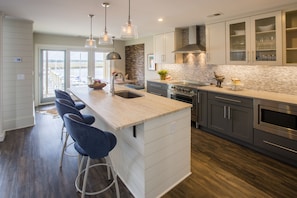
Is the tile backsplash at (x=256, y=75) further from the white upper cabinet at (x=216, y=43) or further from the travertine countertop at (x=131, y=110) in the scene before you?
the travertine countertop at (x=131, y=110)

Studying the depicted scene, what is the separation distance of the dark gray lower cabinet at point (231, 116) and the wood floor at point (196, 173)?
0.89 feet

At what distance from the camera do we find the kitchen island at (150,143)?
2049mm

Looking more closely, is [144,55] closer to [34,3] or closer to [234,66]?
[234,66]

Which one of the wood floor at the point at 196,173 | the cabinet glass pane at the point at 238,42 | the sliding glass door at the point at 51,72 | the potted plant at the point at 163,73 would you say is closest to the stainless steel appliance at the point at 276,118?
the wood floor at the point at 196,173

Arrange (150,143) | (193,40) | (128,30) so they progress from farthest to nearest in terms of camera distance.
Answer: (193,40), (128,30), (150,143)

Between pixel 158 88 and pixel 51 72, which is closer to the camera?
pixel 158 88

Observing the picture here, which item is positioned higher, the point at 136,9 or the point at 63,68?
the point at 136,9

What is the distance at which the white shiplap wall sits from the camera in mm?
4402

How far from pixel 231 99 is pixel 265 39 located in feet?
4.12

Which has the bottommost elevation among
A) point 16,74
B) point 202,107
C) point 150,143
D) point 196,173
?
point 196,173

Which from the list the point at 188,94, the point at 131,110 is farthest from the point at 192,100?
the point at 131,110

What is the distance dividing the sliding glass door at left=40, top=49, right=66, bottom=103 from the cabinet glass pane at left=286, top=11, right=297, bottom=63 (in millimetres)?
6769

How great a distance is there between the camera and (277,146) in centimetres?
304

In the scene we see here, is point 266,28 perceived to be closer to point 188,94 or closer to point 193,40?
point 193,40
